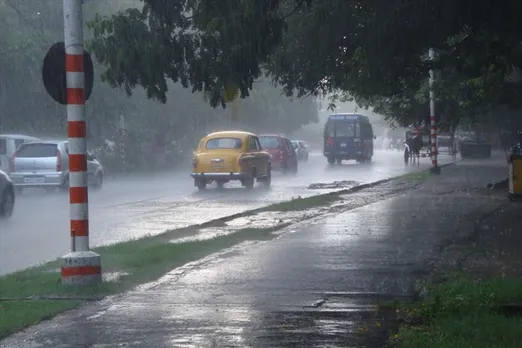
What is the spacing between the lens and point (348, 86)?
831 inches

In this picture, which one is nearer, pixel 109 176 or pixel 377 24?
pixel 377 24

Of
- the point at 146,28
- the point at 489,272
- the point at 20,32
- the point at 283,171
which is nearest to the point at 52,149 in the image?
the point at 20,32

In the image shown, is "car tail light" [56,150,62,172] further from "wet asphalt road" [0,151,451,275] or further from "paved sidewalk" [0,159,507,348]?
"paved sidewalk" [0,159,507,348]

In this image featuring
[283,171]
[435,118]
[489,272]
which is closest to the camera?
[489,272]

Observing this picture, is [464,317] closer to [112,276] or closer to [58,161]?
[112,276]

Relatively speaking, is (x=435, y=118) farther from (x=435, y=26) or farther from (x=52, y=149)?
(x=435, y=26)

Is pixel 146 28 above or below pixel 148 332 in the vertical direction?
above

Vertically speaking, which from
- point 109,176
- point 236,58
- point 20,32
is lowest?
point 109,176

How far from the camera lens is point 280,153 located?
4209 centimetres

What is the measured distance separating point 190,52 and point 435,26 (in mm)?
3531

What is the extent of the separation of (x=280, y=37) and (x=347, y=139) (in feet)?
137

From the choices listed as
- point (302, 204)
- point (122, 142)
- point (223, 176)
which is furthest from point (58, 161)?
point (122, 142)

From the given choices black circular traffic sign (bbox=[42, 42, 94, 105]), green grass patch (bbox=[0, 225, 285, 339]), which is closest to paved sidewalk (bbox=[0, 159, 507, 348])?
green grass patch (bbox=[0, 225, 285, 339])

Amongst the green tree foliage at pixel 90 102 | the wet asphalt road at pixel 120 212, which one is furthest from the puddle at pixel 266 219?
the green tree foliage at pixel 90 102
